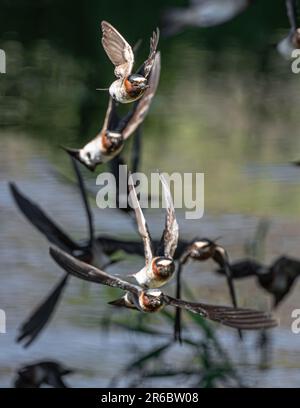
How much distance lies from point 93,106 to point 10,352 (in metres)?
0.48

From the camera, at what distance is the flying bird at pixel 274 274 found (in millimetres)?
2406

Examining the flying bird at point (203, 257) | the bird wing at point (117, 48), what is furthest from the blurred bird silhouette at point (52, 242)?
the bird wing at point (117, 48)

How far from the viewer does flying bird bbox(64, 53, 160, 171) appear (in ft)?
7.40

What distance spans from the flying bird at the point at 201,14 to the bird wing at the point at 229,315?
58 centimetres

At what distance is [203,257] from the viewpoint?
2354 mm

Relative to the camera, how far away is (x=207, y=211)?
2443 mm

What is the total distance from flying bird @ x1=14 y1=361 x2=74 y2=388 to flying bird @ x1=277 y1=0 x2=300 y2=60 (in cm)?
70

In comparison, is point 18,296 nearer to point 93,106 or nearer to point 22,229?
point 22,229

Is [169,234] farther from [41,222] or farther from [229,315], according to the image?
[41,222]

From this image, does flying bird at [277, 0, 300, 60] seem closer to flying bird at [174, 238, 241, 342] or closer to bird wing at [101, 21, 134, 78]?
flying bird at [174, 238, 241, 342]

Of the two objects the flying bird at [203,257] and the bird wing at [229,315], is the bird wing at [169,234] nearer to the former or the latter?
the bird wing at [229,315]

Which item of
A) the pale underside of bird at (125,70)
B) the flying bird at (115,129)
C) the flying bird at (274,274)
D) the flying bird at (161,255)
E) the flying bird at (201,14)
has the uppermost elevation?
the flying bird at (201,14)

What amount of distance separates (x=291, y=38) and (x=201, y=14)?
0.57 feet
